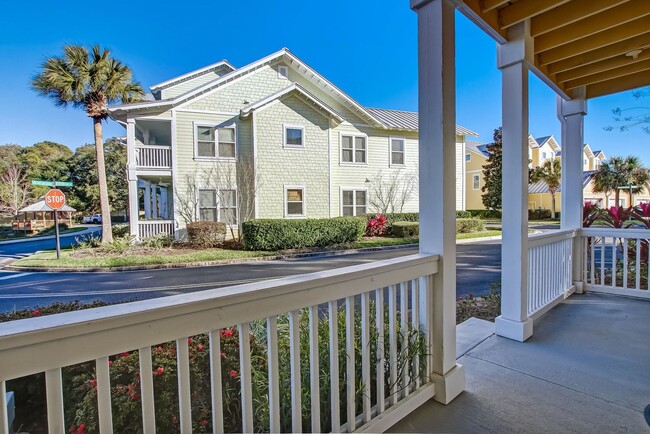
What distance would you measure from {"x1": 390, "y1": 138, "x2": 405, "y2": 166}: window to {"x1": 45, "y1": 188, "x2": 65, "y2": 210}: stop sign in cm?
1135

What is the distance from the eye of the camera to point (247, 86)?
10078 millimetres

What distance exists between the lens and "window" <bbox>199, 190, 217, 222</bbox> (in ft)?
31.1

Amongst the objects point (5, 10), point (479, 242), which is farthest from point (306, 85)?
point (5, 10)

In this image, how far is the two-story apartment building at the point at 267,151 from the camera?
345 inches

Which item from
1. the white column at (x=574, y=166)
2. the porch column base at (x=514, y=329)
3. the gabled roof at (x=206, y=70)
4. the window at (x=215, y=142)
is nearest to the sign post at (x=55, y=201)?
the gabled roof at (x=206, y=70)

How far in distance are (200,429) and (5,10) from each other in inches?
98.8

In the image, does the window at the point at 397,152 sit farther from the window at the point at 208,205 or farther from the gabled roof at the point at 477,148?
the gabled roof at the point at 477,148

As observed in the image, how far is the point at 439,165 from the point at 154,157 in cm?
867

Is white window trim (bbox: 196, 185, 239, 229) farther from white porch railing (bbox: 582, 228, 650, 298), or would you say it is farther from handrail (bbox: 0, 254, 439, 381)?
handrail (bbox: 0, 254, 439, 381)

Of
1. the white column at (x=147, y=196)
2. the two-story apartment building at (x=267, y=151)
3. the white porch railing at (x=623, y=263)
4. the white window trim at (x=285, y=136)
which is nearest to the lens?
the white porch railing at (x=623, y=263)

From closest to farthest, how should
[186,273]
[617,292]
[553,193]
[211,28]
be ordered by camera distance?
[211,28] → [617,292] → [186,273] → [553,193]

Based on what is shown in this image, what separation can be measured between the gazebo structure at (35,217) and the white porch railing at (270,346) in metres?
1.29

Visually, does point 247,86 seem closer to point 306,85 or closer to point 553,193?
point 306,85

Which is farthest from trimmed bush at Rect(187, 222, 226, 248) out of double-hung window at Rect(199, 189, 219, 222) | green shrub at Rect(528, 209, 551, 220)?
green shrub at Rect(528, 209, 551, 220)
